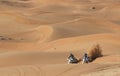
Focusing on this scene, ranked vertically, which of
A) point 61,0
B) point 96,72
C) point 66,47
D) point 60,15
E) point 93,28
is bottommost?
point 96,72

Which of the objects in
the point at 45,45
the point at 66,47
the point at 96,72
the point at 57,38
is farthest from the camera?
the point at 57,38

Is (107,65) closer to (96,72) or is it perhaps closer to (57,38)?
(96,72)

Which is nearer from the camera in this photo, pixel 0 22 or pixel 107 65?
pixel 107 65

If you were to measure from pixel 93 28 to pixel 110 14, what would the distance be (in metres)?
12.7

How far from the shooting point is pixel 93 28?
33.2 metres

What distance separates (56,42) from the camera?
25.3 m

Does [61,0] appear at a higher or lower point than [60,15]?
higher

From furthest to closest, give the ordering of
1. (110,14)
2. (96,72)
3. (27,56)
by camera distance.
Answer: (110,14)
(27,56)
(96,72)

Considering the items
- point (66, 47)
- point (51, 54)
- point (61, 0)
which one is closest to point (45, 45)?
point (66, 47)

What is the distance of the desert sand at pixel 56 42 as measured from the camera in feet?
45.3

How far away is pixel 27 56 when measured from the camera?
1861 cm

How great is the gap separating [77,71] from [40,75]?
122 cm

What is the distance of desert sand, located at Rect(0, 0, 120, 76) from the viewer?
45.3 feet

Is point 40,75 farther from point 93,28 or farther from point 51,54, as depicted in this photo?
point 93,28
